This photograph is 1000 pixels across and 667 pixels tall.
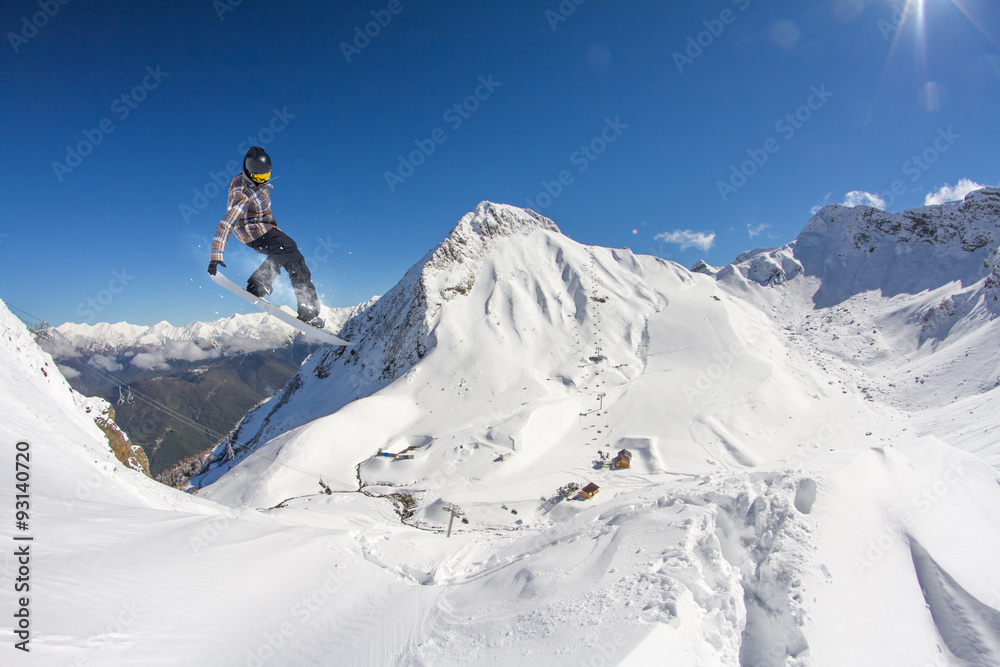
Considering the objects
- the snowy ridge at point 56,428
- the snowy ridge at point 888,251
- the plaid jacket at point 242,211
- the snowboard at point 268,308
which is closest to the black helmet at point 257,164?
the plaid jacket at point 242,211

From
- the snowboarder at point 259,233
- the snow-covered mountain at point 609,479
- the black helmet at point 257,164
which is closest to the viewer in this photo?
the black helmet at point 257,164

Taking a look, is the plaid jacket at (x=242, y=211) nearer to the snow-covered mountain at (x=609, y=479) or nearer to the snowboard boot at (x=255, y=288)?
the snowboard boot at (x=255, y=288)

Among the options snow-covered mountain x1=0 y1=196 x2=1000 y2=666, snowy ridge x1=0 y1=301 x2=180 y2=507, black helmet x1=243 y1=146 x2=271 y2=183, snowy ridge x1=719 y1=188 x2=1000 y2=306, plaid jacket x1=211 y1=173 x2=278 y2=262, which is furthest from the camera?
snowy ridge x1=719 y1=188 x2=1000 y2=306

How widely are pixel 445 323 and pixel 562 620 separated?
175 ft

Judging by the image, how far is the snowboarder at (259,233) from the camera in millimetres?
6320

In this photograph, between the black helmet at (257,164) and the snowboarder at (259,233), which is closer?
the black helmet at (257,164)

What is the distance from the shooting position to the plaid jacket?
6.57 m

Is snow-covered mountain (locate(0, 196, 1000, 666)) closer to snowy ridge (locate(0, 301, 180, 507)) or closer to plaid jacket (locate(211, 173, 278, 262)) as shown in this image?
snowy ridge (locate(0, 301, 180, 507))

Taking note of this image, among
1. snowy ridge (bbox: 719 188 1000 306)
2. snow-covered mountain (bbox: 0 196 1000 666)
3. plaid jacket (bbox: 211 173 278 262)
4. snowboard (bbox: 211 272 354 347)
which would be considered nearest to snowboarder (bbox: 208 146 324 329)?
plaid jacket (bbox: 211 173 278 262)

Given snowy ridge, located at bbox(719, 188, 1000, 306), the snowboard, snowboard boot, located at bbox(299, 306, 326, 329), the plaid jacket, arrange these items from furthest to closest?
snowy ridge, located at bbox(719, 188, 1000, 306)
snowboard boot, located at bbox(299, 306, 326, 329)
the snowboard
the plaid jacket

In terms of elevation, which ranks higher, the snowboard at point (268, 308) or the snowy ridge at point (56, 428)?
the snowboard at point (268, 308)

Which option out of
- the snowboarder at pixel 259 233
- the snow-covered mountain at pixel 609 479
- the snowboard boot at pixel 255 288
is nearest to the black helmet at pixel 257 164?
the snowboarder at pixel 259 233

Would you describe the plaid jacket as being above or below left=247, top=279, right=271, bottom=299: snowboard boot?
above

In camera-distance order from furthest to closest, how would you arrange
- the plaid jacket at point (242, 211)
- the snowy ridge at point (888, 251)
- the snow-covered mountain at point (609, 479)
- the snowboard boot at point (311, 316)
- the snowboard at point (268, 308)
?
the snowy ridge at point (888, 251)
the snowboard boot at point (311, 316)
the snowboard at point (268, 308)
the snow-covered mountain at point (609, 479)
the plaid jacket at point (242, 211)
